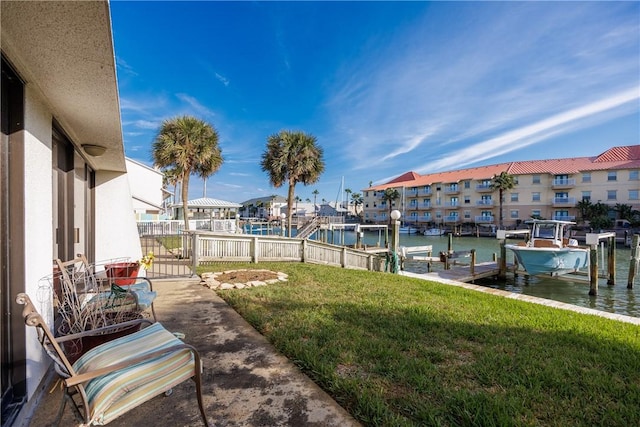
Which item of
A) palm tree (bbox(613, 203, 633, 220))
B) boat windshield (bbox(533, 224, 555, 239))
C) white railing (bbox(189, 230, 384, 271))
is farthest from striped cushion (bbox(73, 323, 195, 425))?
palm tree (bbox(613, 203, 633, 220))

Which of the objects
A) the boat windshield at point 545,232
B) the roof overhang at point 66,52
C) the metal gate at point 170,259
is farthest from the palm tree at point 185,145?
the boat windshield at point 545,232

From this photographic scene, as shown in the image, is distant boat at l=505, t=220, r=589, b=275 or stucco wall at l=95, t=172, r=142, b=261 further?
distant boat at l=505, t=220, r=589, b=275

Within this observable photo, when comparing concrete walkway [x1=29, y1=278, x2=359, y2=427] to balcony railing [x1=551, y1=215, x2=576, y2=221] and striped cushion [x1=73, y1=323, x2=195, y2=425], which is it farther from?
balcony railing [x1=551, y1=215, x2=576, y2=221]

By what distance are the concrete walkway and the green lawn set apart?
184 mm

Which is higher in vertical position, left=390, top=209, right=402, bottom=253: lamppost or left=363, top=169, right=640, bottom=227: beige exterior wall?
left=363, top=169, right=640, bottom=227: beige exterior wall

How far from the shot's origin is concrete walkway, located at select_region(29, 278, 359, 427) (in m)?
2.08

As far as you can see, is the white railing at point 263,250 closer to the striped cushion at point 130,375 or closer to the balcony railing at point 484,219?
the striped cushion at point 130,375

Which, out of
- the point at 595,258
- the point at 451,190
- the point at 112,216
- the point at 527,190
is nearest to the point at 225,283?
the point at 112,216

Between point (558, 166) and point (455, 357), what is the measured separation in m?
51.1

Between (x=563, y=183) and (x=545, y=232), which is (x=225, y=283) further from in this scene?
(x=563, y=183)

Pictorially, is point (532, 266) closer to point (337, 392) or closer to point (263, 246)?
point (263, 246)

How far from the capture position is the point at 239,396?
2.37 metres

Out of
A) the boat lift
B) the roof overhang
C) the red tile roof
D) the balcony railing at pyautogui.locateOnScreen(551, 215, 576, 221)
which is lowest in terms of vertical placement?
the boat lift

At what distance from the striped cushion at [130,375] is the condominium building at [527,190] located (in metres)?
50.4
